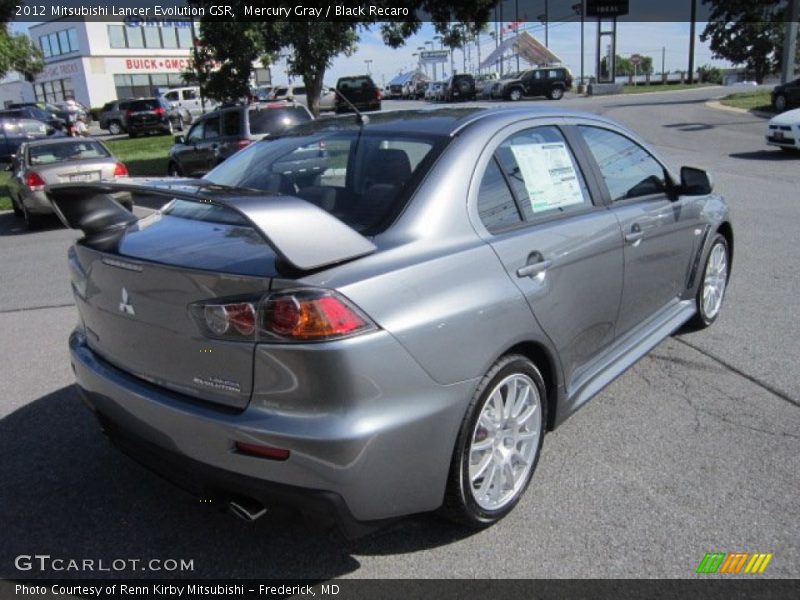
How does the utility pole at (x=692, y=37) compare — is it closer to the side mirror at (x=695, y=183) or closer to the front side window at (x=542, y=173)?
the side mirror at (x=695, y=183)

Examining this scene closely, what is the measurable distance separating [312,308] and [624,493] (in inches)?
67.9

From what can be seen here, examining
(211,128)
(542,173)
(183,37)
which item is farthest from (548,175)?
(183,37)

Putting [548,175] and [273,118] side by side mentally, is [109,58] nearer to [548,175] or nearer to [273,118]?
[273,118]

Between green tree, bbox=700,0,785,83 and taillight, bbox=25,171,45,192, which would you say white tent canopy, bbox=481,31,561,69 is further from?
taillight, bbox=25,171,45,192

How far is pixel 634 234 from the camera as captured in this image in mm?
3637

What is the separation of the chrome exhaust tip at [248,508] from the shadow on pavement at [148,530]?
1.9 inches

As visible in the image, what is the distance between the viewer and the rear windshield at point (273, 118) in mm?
13242

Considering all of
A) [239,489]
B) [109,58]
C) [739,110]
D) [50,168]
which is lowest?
[739,110]

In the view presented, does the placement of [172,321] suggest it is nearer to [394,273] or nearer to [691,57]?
[394,273]

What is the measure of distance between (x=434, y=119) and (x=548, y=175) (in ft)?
1.97

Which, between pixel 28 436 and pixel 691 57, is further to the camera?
pixel 691 57

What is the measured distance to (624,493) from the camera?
3.04 metres

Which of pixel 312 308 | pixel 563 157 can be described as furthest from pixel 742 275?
pixel 312 308

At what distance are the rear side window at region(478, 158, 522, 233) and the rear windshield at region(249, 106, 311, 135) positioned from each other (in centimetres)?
1081
